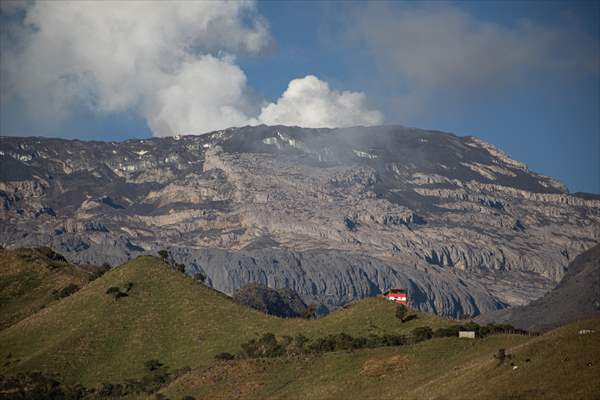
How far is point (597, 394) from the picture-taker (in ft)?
354

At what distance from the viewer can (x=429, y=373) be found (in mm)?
146125

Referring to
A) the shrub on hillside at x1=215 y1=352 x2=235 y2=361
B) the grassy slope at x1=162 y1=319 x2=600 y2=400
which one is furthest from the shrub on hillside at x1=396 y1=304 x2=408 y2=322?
the shrub on hillside at x1=215 y1=352 x2=235 y2=361

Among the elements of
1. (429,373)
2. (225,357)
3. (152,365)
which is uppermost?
(225,357)

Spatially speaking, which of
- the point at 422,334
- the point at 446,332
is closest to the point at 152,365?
the point at 422,334

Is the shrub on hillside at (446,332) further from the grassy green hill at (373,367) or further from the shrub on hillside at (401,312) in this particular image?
the shrub on hillside at (401,312)

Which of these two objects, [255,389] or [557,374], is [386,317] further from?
[557,374]

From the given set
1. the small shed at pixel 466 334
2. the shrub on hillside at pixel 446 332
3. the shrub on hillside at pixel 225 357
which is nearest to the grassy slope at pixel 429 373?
the small shed at pixel 466 334

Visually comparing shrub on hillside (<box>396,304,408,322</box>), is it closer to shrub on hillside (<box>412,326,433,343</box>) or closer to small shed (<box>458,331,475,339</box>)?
shrub on hillside (<box>412,326,433,343</box>)

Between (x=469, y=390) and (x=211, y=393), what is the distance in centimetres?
5514

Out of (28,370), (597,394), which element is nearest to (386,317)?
(28,370)

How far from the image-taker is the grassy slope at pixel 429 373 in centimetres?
11856

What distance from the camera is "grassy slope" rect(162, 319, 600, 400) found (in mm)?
118562

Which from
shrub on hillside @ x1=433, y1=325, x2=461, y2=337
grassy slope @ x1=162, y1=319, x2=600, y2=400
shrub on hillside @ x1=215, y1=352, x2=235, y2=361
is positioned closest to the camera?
grassy slope @ x1=162, y1=319, x2=600, y2=400

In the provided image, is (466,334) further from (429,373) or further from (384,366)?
(429,373)
